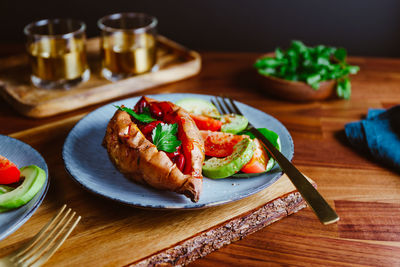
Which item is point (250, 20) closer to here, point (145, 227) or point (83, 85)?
point (83, 85)

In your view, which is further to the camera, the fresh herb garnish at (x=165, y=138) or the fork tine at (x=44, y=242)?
the fresh herb garnish at (x=165, y=138)

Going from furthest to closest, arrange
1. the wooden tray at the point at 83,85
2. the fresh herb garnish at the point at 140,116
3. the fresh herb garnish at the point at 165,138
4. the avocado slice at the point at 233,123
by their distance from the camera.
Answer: the wooden tray at the point at 83,85, the avocado slice at the point at 233,123, the fresh herb garnish at the point at 140,116, the fresh herb garnish at the point at 165,138

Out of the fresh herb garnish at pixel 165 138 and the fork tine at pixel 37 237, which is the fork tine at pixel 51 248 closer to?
the fork tine at pixel 37 237

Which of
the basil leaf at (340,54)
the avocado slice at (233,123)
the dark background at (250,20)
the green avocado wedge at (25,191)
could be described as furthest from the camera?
the dark background at (250,20)

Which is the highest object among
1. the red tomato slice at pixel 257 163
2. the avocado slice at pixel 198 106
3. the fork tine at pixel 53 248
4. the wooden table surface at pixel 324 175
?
the avocado slice at pixel 198 106

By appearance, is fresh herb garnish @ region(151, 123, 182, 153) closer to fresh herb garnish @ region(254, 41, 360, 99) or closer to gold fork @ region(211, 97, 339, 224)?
gold fork @ region(211, 97, 339, 224)

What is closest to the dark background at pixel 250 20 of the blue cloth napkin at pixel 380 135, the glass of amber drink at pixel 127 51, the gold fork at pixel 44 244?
the glass of amber drink at pixel 127 51

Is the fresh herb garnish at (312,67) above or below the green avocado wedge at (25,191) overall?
above
